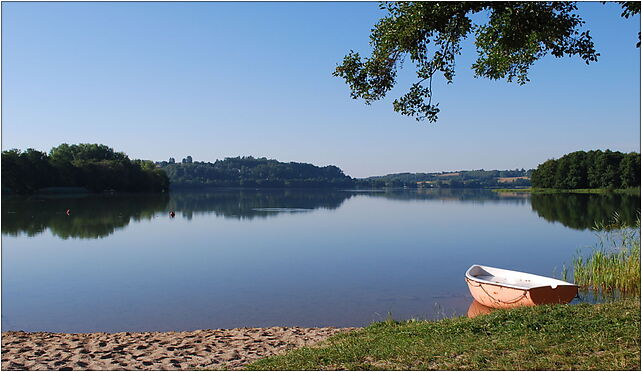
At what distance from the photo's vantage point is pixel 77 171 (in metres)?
101

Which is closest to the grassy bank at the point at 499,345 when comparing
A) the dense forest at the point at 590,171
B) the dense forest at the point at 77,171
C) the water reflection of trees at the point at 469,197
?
the water reflection of trees at the point at 469,197

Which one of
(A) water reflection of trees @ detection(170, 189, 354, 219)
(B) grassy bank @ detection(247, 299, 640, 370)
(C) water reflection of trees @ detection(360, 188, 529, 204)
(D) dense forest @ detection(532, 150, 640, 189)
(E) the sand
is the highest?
(D) dense forest @ detection(532, 150, 640, 189)

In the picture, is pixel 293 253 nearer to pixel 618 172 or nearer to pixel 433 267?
pixel 433 267

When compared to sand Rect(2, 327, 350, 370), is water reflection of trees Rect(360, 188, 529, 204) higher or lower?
lower

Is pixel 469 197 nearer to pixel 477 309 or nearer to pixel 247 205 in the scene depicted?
pixel 247 205

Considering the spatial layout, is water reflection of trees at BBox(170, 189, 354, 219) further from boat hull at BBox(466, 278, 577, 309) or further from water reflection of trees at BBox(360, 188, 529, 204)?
boat hull at BBox(466, 278, 577, 309)

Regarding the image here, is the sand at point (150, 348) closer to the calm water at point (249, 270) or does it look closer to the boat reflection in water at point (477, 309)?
the calm water at point (249, 270)

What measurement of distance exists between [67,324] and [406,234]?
22.6 m

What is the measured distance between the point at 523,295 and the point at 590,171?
10329cm

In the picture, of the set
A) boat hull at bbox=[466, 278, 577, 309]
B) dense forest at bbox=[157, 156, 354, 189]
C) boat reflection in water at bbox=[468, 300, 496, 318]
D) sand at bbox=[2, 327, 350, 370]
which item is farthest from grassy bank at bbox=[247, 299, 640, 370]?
dense forest at bbox=[157, 156, 354, 189]

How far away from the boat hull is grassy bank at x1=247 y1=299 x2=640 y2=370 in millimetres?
2803

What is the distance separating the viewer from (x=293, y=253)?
24.4m

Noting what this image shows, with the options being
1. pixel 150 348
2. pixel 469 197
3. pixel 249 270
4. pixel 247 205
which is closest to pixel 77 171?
pixel 247 205

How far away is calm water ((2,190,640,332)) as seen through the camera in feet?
43.7
